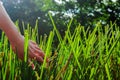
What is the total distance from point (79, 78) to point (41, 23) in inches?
392

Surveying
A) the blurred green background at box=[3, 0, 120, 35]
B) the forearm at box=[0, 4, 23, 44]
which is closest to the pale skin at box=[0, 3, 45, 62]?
the forearm at box=[0, 4, 23, 44]

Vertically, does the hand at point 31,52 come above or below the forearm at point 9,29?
below

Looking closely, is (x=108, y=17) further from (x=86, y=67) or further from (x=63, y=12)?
(x=86, y=67)

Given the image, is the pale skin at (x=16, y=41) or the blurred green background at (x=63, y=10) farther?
the blurred green background at (x=63, y=10)

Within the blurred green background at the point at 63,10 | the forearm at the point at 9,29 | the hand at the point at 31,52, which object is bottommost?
the blurred green background at the point at 63,10

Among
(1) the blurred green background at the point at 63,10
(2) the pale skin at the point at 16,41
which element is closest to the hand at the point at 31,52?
(2) the pale skin at the point at 16,41

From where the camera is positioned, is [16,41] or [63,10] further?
[63,10]

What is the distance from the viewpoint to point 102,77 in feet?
4.57

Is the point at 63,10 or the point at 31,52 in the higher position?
the point at 31,52

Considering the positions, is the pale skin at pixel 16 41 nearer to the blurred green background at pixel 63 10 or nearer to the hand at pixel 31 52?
the hand at pixel 31 52

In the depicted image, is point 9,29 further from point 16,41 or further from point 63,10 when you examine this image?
point 63,10

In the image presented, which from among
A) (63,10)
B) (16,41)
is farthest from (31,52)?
(63,10)

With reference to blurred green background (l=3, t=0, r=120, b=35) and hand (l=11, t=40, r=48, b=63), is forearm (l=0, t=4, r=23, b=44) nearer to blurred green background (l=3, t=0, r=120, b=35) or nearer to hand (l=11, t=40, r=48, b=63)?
hand (l=11, t=40, r=48, b=63)

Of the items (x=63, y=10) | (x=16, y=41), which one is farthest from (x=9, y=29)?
(x=63, y=10)
